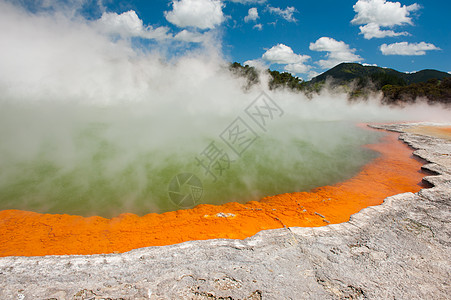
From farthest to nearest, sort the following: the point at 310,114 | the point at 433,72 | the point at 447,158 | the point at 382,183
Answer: the point at 433,72 < the point at 310,114 < the point at 447,158 < the point at 382,183

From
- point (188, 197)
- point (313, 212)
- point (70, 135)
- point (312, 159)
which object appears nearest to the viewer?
point (313, 212)

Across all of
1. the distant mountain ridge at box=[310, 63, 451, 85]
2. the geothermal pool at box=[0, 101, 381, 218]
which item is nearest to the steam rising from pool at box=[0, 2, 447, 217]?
the geothermal pool at box=[0, 101, 381, 218]

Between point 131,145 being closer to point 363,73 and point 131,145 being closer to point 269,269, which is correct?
point 269,269

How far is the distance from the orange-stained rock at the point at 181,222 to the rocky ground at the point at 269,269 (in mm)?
518

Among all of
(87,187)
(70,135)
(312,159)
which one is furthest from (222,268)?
(70,135)

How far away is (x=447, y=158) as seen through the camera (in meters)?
6.02

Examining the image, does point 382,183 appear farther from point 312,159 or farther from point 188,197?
point 188,197

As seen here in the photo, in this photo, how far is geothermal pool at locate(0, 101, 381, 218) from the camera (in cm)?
445

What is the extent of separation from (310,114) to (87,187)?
1944 cm

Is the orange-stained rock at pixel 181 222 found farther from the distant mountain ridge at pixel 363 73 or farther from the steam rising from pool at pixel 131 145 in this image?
the distant mountain ridge at pixel 363 73

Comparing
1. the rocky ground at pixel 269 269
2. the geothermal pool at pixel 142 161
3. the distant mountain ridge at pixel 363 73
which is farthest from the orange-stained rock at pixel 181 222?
the distant mountain ridge at pixel 363 73

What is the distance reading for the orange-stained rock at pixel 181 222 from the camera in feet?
9.88

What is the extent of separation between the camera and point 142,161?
621cm

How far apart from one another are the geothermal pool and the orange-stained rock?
32 cm
